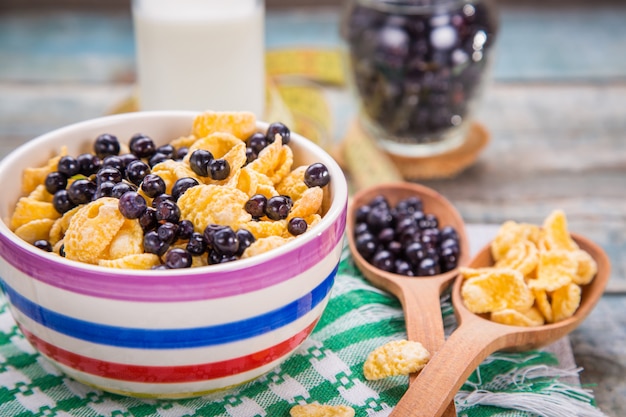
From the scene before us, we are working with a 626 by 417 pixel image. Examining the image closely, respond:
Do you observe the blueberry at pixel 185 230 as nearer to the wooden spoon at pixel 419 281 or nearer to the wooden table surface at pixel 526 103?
the wooden spoon at pixel 419 281

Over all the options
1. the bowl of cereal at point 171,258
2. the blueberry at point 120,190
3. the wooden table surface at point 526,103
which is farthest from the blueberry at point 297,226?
the wooden table surface at point 526,103

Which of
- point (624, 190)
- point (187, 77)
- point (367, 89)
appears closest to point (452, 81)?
point (367, 89)

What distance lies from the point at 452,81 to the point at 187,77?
646 mm

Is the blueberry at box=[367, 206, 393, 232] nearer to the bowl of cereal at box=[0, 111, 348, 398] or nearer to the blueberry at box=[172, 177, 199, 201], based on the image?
the bowl of cereal at box=[0, 111, 348, 398]

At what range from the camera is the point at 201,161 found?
1.11 m

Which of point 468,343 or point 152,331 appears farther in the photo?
point 468,343

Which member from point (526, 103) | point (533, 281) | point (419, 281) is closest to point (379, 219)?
point (419, 281)

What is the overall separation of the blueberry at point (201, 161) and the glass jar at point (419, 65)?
0.84 m

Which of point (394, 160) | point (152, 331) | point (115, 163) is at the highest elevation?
point (115, 163)

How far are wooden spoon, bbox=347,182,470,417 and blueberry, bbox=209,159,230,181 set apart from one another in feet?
1.25

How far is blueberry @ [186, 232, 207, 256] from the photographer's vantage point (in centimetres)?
101

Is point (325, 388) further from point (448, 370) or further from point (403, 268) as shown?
point (403, 268)

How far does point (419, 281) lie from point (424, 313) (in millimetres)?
94

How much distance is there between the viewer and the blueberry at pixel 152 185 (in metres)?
1.07
